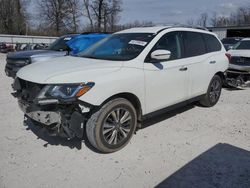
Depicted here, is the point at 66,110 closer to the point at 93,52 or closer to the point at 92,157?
the point at 92,157

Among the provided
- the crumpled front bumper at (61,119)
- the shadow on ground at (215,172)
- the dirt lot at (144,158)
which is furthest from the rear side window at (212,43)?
the crumpled front bumper at (61,119)

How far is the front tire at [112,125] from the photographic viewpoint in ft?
12.3

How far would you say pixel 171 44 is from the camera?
194 inches

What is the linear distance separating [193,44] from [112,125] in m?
2.76

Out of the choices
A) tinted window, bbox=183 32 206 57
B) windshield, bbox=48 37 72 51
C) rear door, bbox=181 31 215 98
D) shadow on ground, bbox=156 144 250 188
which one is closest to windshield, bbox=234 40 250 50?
rear door, bbox=181 31 215 98

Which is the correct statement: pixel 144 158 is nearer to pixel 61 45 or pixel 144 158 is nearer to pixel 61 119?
pixel 61 119

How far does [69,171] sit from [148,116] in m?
1.66

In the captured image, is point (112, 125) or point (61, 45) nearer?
point (112, 125)

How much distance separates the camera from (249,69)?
8.98 metres

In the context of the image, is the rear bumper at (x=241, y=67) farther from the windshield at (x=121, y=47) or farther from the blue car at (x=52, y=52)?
the windshield at (x=121, y=47)

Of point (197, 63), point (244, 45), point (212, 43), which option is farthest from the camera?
point (244, 45)

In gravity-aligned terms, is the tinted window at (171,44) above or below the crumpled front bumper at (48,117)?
above

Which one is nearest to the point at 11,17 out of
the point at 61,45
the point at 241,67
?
the point at 61,45

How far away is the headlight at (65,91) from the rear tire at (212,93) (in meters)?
3.54
